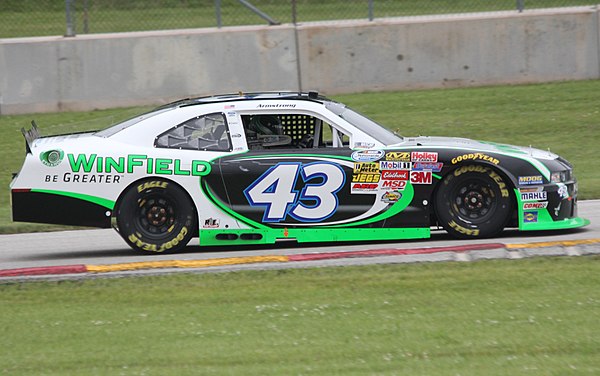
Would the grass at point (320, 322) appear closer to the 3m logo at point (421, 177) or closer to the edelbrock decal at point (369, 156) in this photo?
the 3m logo at point (421, 177)

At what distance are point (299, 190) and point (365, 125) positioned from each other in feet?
3.10

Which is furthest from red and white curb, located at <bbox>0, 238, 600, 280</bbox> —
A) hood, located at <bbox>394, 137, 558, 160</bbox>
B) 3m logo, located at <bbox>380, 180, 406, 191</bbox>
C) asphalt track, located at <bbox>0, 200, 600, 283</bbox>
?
hood, located at <bbox>394, 137, 558, 160</bbox>

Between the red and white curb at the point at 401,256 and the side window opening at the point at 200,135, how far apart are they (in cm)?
118

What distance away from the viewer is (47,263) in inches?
406

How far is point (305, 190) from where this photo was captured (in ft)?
33.2

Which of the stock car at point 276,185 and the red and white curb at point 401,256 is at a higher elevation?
the stock car at point 276,185

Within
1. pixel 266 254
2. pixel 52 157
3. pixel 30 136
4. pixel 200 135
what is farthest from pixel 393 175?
pixel 30 136

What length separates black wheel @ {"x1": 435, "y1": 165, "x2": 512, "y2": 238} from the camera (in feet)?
33.1

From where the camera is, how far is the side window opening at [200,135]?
33.8ft

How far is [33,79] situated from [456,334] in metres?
12.0

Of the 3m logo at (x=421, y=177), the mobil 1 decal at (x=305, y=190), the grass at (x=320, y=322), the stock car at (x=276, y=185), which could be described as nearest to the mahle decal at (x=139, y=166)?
the stock car at (x=276, y=185)

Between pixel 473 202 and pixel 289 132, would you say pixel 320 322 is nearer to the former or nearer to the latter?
pixel 473 202

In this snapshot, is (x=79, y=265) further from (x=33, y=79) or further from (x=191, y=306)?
(x=33, y=79)

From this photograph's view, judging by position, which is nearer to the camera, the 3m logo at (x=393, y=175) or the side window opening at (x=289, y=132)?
the 3m logo at (x=393, y=175)
